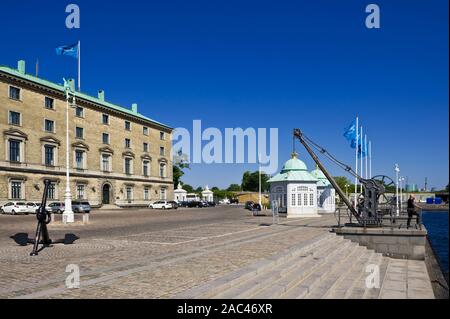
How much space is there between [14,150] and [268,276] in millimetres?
48086

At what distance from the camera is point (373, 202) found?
2203 centimetres

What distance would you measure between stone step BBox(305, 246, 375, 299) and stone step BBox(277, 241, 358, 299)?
12cm

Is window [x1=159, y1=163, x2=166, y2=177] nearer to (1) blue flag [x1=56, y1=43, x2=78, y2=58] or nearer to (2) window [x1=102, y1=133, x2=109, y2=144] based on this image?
(2) window [x1=102, y1=133, x2=109, y2=144]

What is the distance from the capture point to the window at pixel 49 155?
54881 mm

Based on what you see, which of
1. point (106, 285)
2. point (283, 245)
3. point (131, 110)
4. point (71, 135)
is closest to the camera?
point (106, 285)

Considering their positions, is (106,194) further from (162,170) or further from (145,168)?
(162,170)

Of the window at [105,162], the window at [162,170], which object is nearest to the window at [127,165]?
the window at [105,162]

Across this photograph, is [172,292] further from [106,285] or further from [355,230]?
[355,230]

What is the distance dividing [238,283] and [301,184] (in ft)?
103

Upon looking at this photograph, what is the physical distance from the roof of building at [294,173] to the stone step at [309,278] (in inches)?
960

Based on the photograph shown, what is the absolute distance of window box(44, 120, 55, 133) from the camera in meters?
55.2

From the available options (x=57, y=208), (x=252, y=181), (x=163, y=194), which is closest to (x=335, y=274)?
(x=57, y=208)
